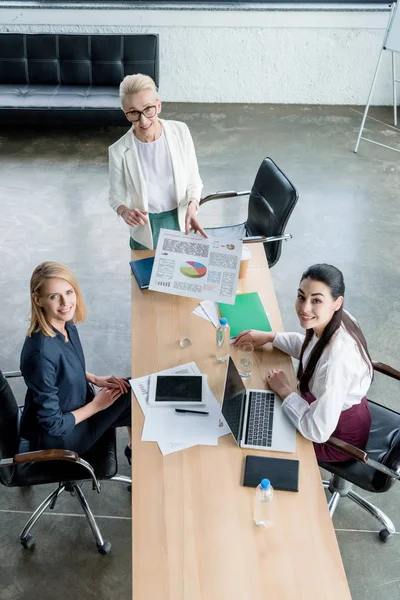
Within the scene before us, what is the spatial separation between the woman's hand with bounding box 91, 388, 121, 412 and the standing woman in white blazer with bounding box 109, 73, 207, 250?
36.2 inches

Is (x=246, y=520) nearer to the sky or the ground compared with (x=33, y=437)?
nearer to the sky

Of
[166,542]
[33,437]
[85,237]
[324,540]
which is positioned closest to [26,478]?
[33,437]

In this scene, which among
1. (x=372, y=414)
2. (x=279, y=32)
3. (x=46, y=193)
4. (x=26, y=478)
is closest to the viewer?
(x=26, y=478)

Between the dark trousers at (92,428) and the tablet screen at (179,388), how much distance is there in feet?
0.93

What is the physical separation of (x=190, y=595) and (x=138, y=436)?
656mm

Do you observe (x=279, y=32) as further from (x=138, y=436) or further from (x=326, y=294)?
(x=138, y=436)

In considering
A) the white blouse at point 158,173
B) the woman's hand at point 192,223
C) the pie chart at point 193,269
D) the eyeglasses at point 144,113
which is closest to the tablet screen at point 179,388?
the pie chart at point 193,269

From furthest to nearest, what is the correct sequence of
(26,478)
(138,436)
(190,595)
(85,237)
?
(85,237), (26,478), (138,436), (190,595)

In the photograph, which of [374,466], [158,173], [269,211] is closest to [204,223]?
[269,211]

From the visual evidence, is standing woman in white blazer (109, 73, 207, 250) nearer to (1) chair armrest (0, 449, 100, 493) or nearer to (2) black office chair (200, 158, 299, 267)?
(2) black office chair (200, 158, 299, 267)

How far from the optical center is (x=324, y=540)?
2035mm

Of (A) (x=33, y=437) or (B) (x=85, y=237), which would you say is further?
(B) (x=85, y=237)

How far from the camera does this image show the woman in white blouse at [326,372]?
233 centimetres

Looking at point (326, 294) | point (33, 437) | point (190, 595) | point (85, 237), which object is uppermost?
point (326, 294)
